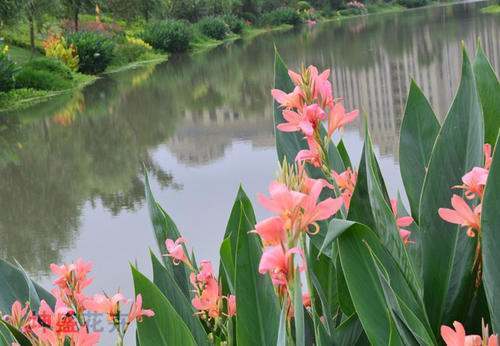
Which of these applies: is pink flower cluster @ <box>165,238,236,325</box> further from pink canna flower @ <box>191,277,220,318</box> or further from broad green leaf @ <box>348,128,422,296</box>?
broad green leaf @ <box>348,128,422,296</box>

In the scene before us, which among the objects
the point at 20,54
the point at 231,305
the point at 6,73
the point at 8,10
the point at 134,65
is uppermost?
the point at 231,305

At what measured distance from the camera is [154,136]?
29.5 ft

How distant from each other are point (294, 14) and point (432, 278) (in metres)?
42.3

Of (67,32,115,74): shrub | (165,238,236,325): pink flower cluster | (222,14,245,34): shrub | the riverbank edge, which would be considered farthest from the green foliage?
(165,238,236,325): pink flower cluster

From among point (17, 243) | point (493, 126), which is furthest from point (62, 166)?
point (493, 126)

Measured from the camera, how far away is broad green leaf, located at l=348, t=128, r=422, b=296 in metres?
1.04

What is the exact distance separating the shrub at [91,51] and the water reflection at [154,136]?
72.8 inches

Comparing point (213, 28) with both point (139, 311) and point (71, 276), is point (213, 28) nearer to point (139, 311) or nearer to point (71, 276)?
point (71, 276)

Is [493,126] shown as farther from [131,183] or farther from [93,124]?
[93,124]

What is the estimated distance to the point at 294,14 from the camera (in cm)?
4244

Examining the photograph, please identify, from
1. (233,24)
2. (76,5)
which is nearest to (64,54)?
(76,5)

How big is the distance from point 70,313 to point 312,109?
0.43 metres

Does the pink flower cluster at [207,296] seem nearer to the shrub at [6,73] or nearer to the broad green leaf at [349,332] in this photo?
the broad green leaf at [349,332]

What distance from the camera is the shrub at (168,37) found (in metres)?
26.1
